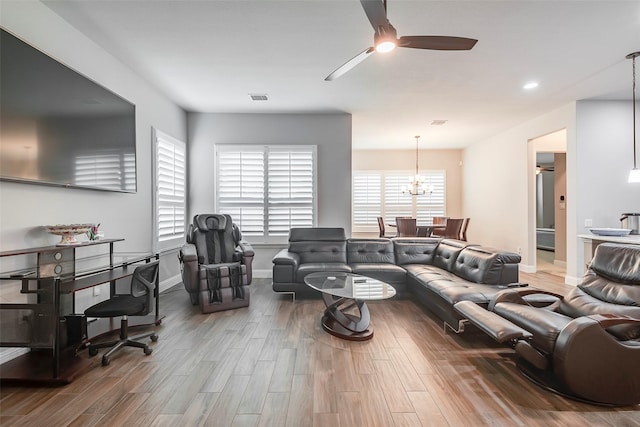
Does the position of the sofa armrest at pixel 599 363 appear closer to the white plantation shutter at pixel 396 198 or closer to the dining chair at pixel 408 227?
the dining chair at pixel 408 227

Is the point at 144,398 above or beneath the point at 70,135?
beneath

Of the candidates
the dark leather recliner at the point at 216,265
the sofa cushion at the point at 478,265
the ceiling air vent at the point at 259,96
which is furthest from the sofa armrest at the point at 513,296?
the ceiling air vent at the point at 259,96

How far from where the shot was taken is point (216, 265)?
Answer: 13.2 feet

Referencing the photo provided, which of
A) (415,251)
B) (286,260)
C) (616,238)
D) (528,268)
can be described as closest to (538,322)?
(415,251)

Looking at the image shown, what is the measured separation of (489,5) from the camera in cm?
262

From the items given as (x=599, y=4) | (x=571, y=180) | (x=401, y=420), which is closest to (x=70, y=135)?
(x=401, y=420)

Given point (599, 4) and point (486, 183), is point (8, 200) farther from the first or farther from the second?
point (486, 183)

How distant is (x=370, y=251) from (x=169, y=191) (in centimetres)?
338

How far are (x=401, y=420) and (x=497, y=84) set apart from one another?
4.44 metres

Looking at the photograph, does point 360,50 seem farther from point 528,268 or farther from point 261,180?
point 528,268

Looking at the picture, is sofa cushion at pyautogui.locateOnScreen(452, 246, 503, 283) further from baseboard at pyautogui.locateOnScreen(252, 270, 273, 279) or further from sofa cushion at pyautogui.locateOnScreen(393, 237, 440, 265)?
baseboard at pyautogui.locateOnScreen(252, 270, 273, 279)

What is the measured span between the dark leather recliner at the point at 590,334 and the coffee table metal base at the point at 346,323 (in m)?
0.95

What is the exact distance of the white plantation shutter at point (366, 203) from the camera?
9.11 meters

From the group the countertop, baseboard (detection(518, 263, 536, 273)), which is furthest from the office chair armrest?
baseboard (detection(518, 263, 536, 273))
